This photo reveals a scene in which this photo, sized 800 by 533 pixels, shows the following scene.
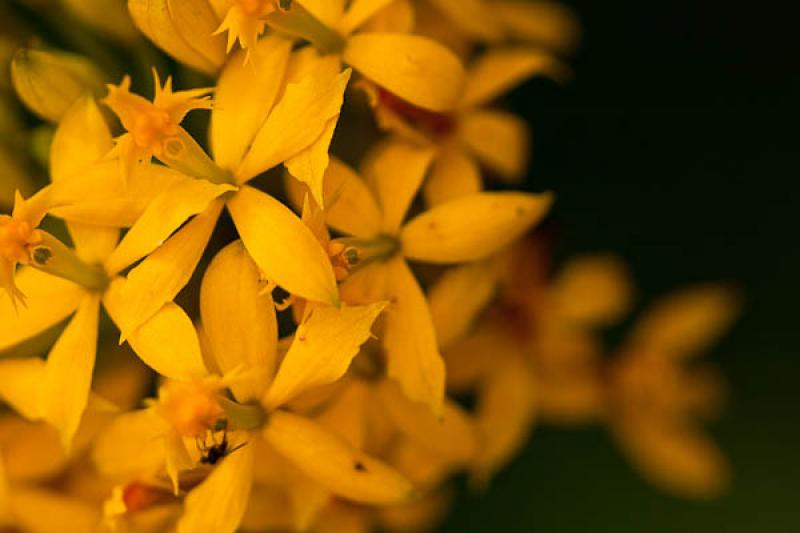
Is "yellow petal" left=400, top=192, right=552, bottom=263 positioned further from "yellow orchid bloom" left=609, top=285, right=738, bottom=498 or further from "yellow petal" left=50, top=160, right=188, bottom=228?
"yellow orchid bloom" left=609, top=285, right=738, bottom=498

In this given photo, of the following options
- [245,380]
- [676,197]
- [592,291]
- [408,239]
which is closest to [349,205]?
[408,239]

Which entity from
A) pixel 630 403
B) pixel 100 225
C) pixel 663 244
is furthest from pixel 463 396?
pixel 100 225

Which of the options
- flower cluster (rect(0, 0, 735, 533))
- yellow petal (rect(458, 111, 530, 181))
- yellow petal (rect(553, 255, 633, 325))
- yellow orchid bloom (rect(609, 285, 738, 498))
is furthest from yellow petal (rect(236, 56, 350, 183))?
yellow orchid bloom (rect(609, 285, 738, 498))

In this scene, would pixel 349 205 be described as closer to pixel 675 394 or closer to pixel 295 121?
pixel 295 121

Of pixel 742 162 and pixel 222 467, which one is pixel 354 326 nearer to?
pixel 222 467

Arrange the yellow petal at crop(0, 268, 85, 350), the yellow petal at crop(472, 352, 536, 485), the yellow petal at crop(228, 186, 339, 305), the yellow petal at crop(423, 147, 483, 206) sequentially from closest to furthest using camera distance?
the yellow petal at crop(228, 186, 339, 305)
the yellow petal at crop(0, 268, 85, 350)
the yellow petal at crop(423, 147, 483, 206)
the yellow petal at crop(472, 352, 536, 485)

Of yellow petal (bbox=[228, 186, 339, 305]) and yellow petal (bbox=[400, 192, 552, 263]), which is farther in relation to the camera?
yellow petal (bbox=[400, 192, 552, 263])
